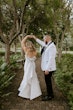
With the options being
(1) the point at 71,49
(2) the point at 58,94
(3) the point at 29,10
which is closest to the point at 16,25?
(2) the point at 58,94

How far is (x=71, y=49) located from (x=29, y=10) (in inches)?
1400

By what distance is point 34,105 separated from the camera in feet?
27.1

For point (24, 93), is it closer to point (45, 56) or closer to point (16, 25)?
point (45, 56)

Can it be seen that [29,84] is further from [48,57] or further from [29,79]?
[48,57]

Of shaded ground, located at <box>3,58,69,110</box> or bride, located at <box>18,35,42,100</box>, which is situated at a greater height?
bride, located at <box>18,35,42,100</box>

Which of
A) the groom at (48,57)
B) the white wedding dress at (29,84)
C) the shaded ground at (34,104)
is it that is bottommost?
the shaded ground at (34,104)

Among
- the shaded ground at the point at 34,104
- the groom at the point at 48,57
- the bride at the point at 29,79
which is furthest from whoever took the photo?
the bride at the point at 29,79

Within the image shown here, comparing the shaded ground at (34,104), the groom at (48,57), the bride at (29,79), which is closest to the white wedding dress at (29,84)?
the bride at (29,79)

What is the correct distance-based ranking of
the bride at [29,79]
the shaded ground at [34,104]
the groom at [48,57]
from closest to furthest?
the shaded ground at [34,104]
the groom at [48,57]
the bride at [29,79]

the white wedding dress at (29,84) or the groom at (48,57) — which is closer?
the groom at (48,57)

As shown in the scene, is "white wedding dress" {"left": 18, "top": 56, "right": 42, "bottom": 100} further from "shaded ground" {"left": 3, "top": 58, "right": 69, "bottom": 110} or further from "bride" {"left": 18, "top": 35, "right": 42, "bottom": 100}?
"shaded ground" {"left": 3, "top": 58, "right": 69, "bottom": 110}

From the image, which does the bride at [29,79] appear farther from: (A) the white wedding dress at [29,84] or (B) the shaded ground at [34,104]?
(B) the shaded ground at [34,104]

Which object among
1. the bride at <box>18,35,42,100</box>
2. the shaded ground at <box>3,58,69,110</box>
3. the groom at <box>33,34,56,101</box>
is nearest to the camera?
the shaded ground at <box>3,58,69,110</box>

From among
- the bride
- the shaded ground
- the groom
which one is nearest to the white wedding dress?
the bride
